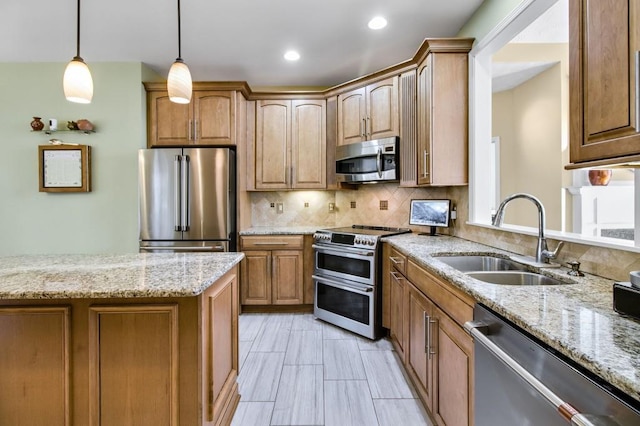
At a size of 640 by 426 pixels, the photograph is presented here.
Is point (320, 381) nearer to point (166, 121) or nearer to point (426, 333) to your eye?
point (426, 333)

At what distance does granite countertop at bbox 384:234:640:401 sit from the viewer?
624 millimetres

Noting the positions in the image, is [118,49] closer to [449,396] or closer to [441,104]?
[441,104]

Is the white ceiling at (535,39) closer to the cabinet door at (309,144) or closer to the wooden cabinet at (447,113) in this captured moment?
the wooden cabinet at (447,113)

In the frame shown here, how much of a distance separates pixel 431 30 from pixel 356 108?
0.95 metres

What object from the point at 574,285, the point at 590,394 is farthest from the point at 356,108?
the point at 590,394

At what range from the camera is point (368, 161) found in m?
3.08

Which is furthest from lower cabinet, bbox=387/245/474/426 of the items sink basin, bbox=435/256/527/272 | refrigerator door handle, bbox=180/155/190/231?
refrigerator door handle, bbox=180/155/190/231

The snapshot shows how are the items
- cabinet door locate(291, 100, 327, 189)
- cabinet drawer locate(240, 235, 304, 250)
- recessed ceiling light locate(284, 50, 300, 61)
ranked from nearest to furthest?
recessed ceiling light locate(284, 50, 300, 61)
cabinet drawer locate(240, 235, 304, 250)
cabinet door locate(291, 100, 327, 189)

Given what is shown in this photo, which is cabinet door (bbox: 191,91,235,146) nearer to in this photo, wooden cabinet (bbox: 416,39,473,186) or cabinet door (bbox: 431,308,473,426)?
wooden cabinet (bbox: 416,39,473,186)

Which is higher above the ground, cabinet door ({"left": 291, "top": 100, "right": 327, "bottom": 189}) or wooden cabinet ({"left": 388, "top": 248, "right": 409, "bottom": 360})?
cabinet door ({"left": 291, "top": 100, "right": 327, "bottom": 189})

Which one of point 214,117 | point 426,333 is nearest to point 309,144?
point 214,117

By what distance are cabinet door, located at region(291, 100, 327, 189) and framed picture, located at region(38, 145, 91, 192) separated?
2209 mm

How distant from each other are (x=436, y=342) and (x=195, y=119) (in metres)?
3.13

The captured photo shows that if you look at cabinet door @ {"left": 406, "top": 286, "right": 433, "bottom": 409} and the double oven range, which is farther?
the double oven range
